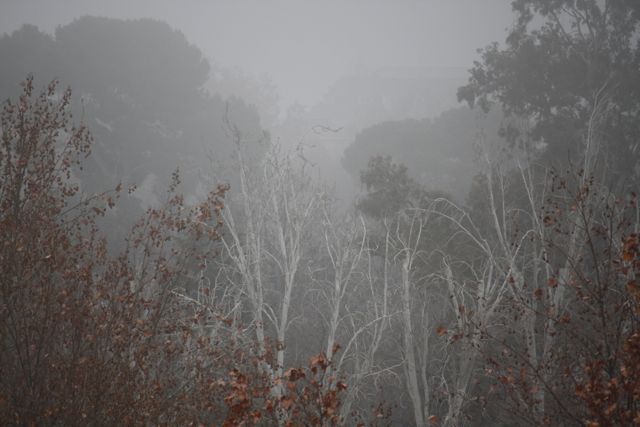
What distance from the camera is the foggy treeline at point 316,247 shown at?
357cm

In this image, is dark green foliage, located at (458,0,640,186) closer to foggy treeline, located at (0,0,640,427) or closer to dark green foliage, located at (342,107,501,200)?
foggy treeline, located at (0,0,640,427)

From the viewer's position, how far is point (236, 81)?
146 ft

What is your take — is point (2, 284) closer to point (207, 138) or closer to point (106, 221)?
point (106, 221)

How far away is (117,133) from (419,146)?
72.2 feet

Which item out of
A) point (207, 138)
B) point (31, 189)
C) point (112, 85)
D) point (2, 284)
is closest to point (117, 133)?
point (112, 85)

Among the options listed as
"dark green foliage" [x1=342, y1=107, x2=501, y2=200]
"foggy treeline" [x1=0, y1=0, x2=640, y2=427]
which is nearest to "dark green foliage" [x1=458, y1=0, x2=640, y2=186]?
"foggy treeline" [x1=0, y1=0, x2=640, y2=427]

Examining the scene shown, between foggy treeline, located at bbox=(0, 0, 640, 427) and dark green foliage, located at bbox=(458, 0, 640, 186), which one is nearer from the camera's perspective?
foggy treeline, located at bbox=(0, 0, 640, 427)

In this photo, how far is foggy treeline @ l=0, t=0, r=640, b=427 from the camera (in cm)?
357

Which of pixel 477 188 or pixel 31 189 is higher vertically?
pixel 31 189

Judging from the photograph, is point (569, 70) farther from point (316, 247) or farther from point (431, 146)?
point (431, 146)

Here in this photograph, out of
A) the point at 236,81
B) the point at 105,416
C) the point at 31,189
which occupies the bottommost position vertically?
the point at 105,416

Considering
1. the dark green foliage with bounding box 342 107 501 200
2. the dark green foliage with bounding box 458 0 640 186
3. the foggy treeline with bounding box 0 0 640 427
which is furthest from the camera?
the dark green foliage with bounding box 342 107 501 200

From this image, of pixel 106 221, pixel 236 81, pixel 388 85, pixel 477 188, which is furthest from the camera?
pixel 388 85

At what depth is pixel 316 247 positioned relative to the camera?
1650cm
